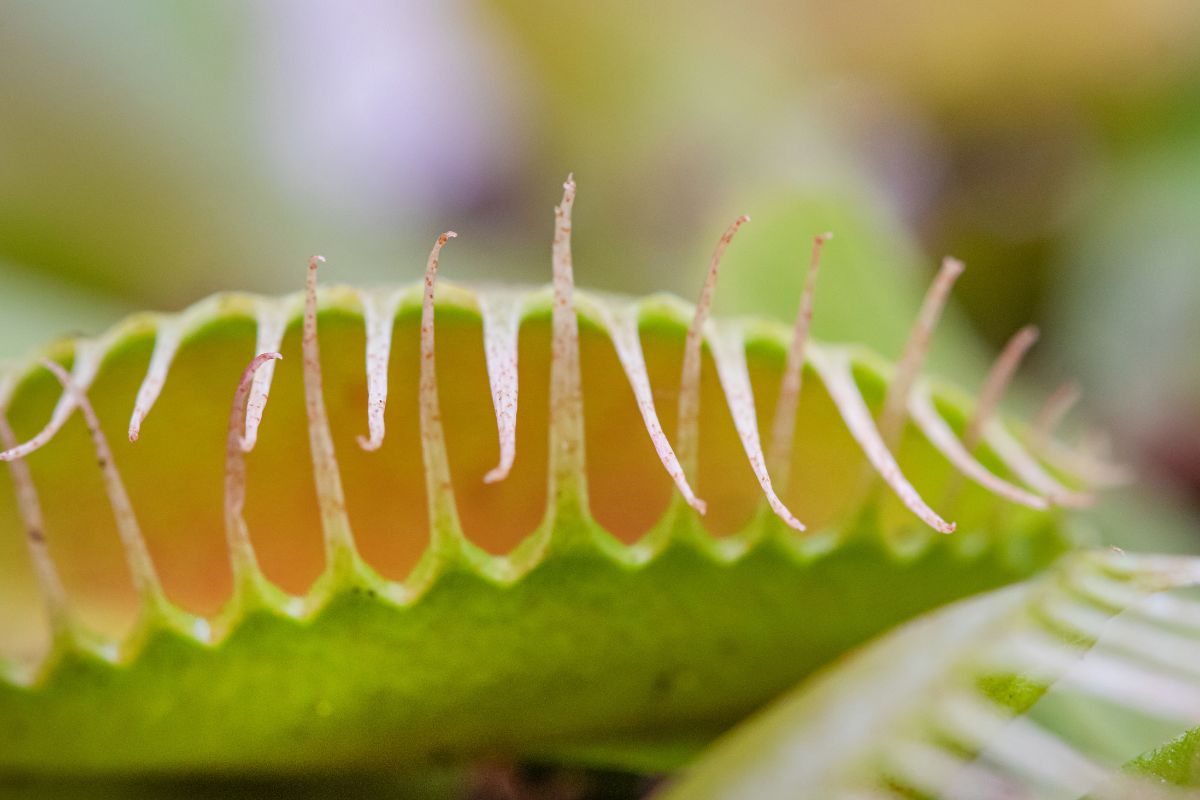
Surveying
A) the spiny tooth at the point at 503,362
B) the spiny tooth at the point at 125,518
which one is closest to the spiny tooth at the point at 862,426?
the spiny tooth at the point at 503,362

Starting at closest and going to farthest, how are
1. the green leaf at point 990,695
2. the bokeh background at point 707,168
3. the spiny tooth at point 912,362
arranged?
the green leaf at point 990,695
the spiny tooth at point 912,362
the bokeh background at point 707,168

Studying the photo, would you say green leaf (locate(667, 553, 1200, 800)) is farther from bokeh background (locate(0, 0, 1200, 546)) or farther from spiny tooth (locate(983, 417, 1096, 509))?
bokeh background (locate(0, 0, 1200, 546))

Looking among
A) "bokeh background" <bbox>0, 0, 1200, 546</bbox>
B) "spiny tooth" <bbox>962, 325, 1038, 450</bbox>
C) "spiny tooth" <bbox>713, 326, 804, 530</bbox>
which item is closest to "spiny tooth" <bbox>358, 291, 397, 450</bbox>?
"spiny tooth" <bbox>713, 326, 804, 530</bbox>

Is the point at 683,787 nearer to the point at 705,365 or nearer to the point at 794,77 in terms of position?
the point at 705,365

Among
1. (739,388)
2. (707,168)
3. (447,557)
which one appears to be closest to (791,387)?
(739,388)

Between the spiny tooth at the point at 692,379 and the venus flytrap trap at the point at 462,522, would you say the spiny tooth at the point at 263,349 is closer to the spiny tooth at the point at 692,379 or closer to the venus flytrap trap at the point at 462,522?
the venus flytrap trap at the point at 462,522

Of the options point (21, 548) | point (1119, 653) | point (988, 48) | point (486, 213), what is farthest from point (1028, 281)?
point (21, 548)
